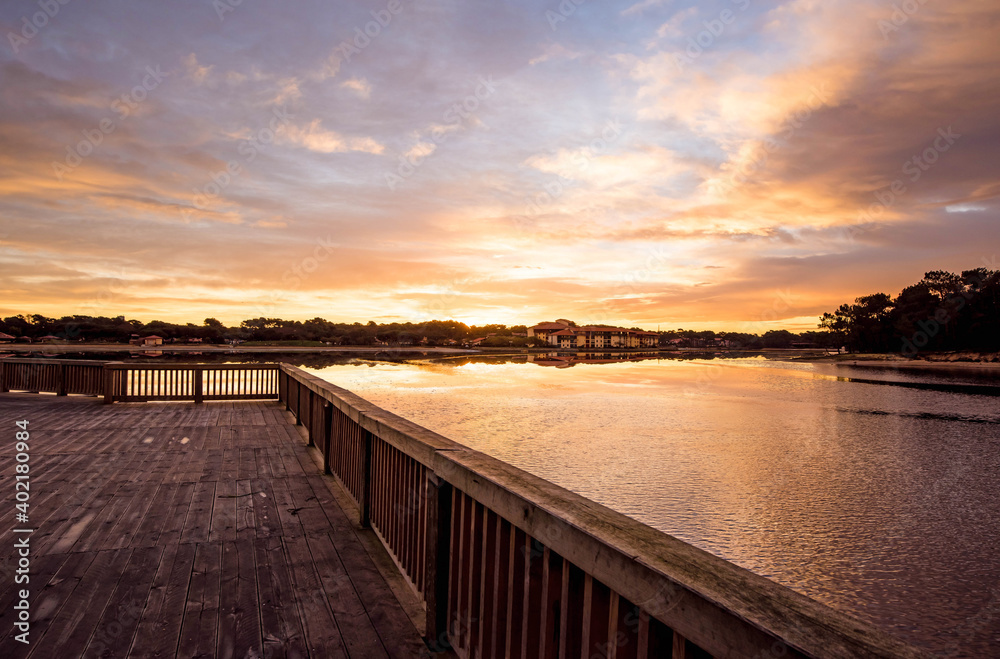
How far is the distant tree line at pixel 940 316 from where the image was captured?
6191 centimetres

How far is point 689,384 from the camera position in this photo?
3422 cm

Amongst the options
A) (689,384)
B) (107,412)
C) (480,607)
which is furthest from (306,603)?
(689,384)

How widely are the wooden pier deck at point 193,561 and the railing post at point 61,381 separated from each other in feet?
19.3

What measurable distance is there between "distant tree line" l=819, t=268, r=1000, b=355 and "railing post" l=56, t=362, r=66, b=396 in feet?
278

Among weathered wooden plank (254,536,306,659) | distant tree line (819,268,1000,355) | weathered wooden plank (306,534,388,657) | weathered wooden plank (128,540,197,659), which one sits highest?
distant tree line (819,268,1000,355)

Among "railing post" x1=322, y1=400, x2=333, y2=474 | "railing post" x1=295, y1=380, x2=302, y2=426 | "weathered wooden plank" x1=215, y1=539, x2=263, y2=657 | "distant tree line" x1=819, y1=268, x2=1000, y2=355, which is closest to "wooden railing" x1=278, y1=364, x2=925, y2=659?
"weathered wooden plank" x1=215, y1=539, x2=263, y2=657

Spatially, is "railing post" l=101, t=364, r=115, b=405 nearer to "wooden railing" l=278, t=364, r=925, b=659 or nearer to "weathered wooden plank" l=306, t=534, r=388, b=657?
"weathered wooden plank" l=306, t=534, r=388, b=657

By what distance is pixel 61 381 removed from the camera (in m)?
11.0

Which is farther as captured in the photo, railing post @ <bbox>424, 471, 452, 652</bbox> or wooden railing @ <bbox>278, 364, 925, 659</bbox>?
railing post @ <bbox>424, 471, 452, 652</bbox>

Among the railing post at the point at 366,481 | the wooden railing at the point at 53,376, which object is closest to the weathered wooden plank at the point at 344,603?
the railing post at the point at 366,481

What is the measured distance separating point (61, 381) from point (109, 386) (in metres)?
2.12

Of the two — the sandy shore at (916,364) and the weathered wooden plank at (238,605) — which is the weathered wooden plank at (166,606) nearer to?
the weathered wooden plank at (238,605)

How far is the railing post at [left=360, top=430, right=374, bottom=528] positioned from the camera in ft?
11.9

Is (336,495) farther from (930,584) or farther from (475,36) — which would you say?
(475,36)
